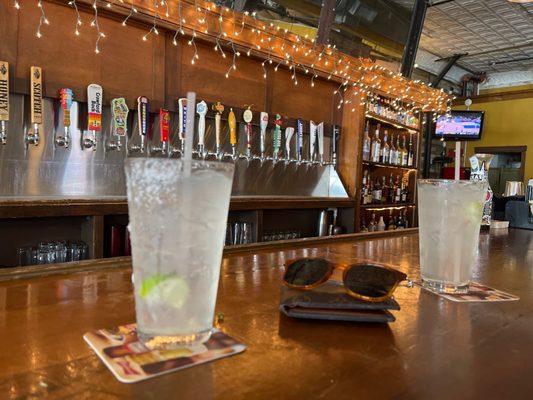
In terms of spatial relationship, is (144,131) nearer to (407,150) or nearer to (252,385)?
(252,385)

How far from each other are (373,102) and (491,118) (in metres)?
5.06

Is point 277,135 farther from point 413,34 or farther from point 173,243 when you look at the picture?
point 173,243

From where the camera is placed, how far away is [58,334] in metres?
0.53

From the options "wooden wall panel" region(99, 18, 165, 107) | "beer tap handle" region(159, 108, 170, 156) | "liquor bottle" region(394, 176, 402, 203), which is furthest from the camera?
"liquor bottle" region(394, 176, 402, 203)

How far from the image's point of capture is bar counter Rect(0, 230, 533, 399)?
414 millimetres

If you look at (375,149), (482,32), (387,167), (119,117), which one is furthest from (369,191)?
(482,32)

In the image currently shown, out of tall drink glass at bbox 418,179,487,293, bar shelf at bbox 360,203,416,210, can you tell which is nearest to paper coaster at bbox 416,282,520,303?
tall drink glass at bbox 418,179,487,293

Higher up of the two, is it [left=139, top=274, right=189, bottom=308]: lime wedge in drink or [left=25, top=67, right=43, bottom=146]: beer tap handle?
[left=25, top=67, right=43, bottom=146]: beer tap handle

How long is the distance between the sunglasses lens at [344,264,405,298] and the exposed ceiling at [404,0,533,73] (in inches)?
186

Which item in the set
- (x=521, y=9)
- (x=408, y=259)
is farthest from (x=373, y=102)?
(x=408, y=259)

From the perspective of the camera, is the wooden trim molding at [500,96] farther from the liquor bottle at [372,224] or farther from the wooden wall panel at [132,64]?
the wooden wall panel at [132,64]

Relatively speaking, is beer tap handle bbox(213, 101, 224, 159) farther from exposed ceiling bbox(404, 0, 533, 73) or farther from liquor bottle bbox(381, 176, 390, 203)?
exposed ceiling bbox(404, 0, 533, 73)

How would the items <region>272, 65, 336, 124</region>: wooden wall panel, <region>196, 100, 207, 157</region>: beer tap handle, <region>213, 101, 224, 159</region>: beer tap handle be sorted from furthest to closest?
<region>272, 65, 336, 124</region>: wooden wall panel
<region>213, 101, 224, 159</region>: beer tap handle
<region>196, 100, 207, 157</region>: beer tap handle

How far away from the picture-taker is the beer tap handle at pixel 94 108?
2.59 m
